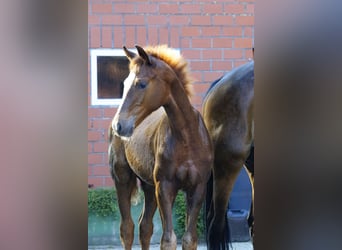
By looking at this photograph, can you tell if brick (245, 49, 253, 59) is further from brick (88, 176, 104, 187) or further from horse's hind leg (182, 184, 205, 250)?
brick (88, 176, 104, 187)

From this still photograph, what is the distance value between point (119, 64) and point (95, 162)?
13.2 inches

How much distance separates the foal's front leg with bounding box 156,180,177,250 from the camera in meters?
1.52

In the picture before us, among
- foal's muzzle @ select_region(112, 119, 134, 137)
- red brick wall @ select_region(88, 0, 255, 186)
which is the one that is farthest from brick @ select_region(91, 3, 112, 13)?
foal's muzzle @ select_region(112, 119, 134, 137)

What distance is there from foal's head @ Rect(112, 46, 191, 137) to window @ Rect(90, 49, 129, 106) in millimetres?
202

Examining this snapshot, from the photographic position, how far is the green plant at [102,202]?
6.04ft

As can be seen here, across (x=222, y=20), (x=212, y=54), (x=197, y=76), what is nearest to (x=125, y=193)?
(x=197, y=76)

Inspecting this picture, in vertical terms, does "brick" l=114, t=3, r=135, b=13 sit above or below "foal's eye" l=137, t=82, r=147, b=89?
above

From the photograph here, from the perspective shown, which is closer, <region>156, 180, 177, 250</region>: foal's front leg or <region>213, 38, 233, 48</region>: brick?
<region>156, 180, 177, 250</region>: foal's front leg

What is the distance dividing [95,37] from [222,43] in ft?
1.40

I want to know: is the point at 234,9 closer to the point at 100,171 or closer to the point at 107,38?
the point at 107,38

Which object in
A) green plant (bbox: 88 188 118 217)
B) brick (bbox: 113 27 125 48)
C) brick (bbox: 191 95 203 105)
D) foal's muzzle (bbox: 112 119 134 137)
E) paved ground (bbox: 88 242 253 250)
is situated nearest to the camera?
foal's muzzle (bbox: 112 119 134 137)
